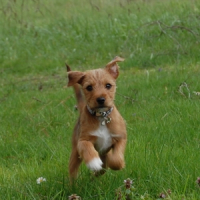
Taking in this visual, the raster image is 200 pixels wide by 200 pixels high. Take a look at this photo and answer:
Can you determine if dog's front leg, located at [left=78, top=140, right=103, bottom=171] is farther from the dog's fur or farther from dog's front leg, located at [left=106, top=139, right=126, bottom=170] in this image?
dog's front leg, located at [left=106, top=139, right=126, bottom=170]

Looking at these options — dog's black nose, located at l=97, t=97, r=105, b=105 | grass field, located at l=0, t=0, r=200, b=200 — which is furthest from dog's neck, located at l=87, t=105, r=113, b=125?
grass field, located at l=0, t=0, r=200, b=200

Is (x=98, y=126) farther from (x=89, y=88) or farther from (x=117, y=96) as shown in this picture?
(x=117, y=96)

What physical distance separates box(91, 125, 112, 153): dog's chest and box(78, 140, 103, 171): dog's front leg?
98 mm

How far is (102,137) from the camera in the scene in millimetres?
3771

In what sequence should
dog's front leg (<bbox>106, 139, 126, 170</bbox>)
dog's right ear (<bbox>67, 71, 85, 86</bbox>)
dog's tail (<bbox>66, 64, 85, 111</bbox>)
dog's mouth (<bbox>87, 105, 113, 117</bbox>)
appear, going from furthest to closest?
dog's tail (<bbox>66, 64, 85, 111</bbox>), dog's right ear (<bbox>67, 71, 85, 86</bbox>), dog's mouth (<bbox>87, 105, 113, 117</bbox>), dog's front leg (<bbox>106, 139, 126, 170</bbox>)

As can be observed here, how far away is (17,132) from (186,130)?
6.49ft

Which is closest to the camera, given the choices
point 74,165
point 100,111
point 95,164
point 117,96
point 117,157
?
point 95,164

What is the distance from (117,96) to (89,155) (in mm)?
3140

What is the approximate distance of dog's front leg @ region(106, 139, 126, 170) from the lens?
359cm

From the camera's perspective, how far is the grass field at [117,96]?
3.67 metres

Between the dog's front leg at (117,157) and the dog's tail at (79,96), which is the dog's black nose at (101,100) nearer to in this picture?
the dog's front leg at (117,157)

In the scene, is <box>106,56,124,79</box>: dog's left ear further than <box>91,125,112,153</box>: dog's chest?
Yes

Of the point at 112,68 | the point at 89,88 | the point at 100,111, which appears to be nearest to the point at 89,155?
the point at 100,111

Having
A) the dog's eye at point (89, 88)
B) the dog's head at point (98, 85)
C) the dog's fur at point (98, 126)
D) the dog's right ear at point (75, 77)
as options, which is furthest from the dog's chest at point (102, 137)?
the dog's right ear at point (75, 77)
